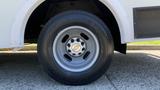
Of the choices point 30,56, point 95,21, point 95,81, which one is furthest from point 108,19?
point 30,56

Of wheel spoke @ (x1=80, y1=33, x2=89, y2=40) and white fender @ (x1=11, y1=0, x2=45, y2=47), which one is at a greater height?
white fender @ (x1=11, y1=0, x2=45, y2=47)

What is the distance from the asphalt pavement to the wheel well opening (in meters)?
0.45

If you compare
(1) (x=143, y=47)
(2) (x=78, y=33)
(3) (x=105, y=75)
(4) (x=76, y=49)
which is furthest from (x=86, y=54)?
(1) (x=143, y=47)

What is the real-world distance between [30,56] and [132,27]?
111 inches

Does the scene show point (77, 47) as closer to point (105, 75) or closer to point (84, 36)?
point (84, 36)

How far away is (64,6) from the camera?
5.20 meters

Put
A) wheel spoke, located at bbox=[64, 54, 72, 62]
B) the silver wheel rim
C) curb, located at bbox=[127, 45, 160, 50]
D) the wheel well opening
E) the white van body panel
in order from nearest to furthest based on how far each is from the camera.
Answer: the white van body panel < the silver wheel rim < wheel spoke, located at bbox=[64, 54, 72, 62] < the wheel well opening < curb, located at bbox=[127, 45, 160, 50]

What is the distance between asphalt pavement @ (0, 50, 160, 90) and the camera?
485 cm

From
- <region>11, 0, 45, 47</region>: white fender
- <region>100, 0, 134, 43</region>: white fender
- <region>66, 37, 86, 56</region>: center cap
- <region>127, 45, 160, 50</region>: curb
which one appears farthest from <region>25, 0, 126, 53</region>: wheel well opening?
<region>127, 45, 160, 50</region>: curb

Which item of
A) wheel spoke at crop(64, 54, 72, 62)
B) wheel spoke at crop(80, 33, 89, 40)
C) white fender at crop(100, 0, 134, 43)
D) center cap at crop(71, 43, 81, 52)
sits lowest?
wheel spoke at crop(64, 54, 72, 62)

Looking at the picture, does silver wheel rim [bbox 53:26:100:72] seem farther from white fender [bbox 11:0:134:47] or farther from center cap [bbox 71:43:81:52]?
white fender [bbox 11:0:134:47]

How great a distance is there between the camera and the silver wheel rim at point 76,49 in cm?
488

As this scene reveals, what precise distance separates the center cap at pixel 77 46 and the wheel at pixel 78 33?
104 millimetres

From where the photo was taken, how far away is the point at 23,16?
4793 mm
